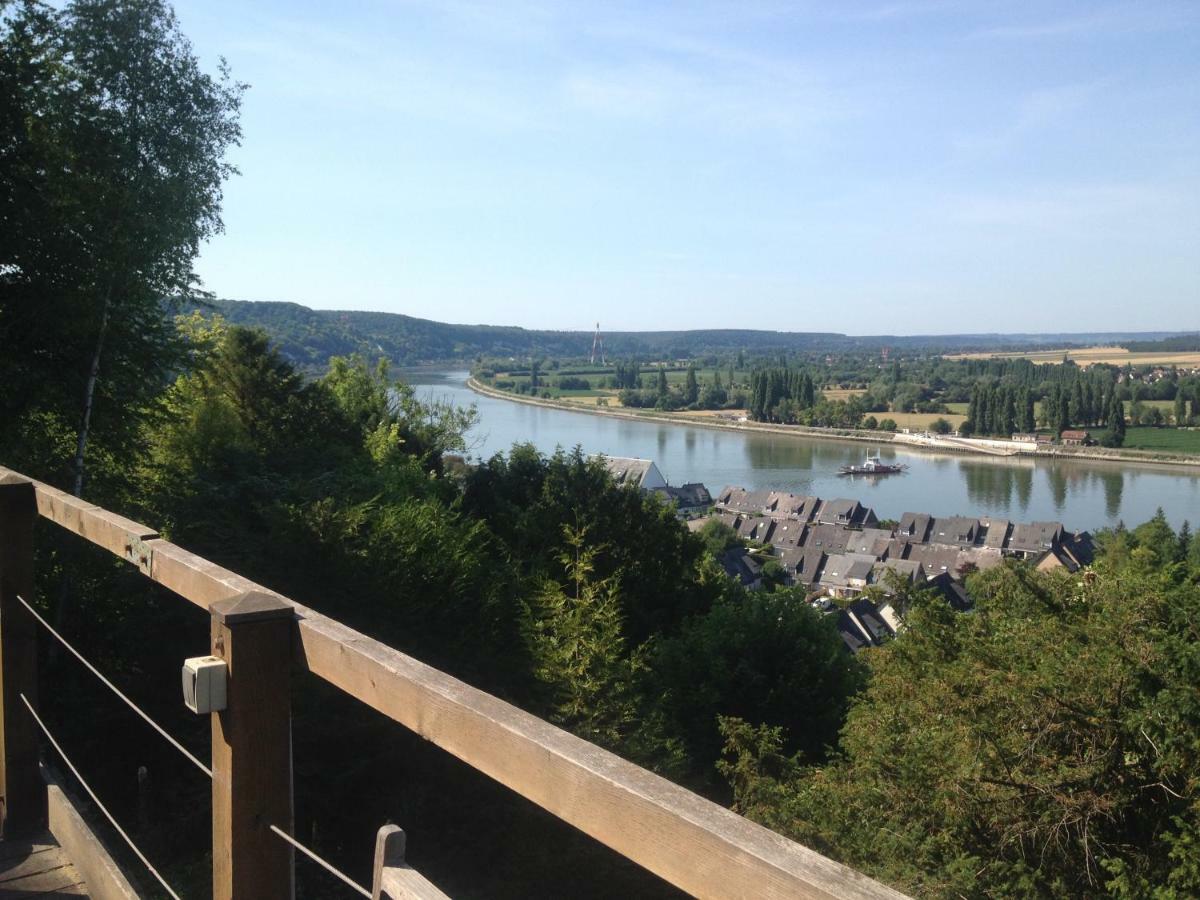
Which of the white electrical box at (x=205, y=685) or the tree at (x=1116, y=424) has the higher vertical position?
the white electrical box at (x=205, y=685)

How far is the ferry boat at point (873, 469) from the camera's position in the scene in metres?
62.1

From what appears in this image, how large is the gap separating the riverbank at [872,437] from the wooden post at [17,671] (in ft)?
223

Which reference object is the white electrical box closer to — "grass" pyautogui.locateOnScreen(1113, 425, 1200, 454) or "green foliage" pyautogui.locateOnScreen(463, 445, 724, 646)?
"green foliage" pyautogui.locateOnScreen(463, 445, 724, 646)

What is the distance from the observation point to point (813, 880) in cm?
78

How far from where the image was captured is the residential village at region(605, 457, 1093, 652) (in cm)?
3609

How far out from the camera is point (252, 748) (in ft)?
4.34

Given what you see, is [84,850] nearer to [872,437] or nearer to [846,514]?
[846,514]

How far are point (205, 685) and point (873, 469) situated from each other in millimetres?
63481

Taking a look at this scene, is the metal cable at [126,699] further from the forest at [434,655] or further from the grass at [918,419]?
the grass at [918,419]

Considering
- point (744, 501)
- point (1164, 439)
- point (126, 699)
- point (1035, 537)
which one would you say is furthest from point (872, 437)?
point (126, 699)

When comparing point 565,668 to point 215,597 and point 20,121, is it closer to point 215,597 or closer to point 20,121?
point 20,121

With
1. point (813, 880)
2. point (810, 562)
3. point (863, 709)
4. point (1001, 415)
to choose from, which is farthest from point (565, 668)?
point (1001, 415)

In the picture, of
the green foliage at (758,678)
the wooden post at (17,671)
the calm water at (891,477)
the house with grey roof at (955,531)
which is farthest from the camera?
the calm water at (891,477)

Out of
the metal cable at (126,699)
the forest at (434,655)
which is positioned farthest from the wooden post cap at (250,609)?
the forest at (434,655)
